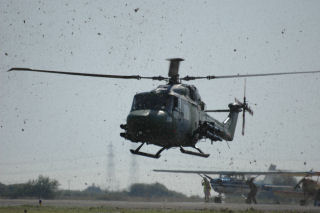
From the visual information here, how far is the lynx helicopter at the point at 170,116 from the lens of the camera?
22703 millimetres

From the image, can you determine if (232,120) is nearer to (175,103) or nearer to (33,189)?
(175,103)

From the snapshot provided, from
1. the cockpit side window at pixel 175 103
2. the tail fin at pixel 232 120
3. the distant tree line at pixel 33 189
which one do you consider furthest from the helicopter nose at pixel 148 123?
the distant tree line at pixel 33 189

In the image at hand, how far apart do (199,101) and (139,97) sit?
4983 millimetres

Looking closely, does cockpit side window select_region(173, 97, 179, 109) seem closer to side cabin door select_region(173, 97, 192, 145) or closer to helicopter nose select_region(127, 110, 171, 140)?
side cabin door select_region(173, 97, 192, 145)

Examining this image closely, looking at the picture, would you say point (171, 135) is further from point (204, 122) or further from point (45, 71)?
point (45, 71)

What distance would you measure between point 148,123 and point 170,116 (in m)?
1.47

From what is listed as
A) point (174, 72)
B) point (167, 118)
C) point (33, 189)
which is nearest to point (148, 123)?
point (167, 118)

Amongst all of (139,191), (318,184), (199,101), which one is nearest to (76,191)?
(139,191)

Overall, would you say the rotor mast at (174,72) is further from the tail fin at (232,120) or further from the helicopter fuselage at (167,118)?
the tail fin at (232,120)

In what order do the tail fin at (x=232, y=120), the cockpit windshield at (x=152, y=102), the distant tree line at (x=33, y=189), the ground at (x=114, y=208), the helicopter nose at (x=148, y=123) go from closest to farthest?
1. the helicopter nose at (x=148, y=123)
2. the cockpit windshield at (x=152, y=102)
3. the ground at (x=114, y=208)
4. the tail fin at (x=232, y=120)
5. the distant tree line at (x=33, y=189)

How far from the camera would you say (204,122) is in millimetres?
26672

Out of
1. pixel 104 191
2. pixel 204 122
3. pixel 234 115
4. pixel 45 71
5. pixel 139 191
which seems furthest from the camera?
pixel 139 191

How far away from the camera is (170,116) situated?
23.4 m

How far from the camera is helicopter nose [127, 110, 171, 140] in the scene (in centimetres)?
2252
